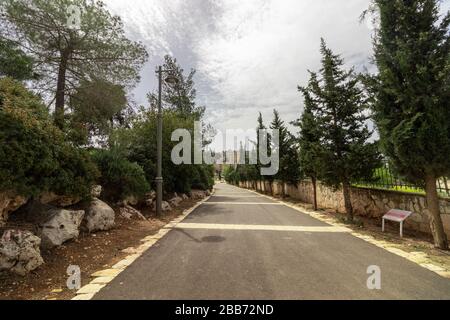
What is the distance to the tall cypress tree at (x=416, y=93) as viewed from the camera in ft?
20.1

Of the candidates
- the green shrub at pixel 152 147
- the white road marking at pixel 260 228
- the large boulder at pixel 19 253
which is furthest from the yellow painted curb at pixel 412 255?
the green shrub at pixel 152 147

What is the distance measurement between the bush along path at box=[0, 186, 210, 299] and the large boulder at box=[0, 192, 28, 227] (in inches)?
6.8

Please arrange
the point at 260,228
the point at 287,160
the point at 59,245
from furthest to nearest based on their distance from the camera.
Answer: the point at 287,160
the point at 260,228
the point at 59,245

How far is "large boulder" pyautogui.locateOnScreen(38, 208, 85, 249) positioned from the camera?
5164 millimetres

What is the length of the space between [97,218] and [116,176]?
7.75 ft

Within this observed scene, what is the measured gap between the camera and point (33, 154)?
5.05 metres

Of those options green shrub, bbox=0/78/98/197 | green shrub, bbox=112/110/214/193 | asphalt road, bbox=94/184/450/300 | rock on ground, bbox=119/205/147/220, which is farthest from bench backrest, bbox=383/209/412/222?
green shrub, bbox=112/110/214/193

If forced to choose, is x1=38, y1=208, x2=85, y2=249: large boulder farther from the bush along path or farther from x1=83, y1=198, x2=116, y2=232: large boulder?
x1=83, y1=198, x2=116, y2=232: large boulder

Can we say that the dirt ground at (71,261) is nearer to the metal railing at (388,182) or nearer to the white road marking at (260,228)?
the white road marking at (260,228)

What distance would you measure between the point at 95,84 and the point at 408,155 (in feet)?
41.4

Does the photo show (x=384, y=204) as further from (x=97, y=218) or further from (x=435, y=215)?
(x=97, y=218)

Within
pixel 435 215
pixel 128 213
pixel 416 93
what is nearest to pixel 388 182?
pixel 435 215

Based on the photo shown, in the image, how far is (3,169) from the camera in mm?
4461
